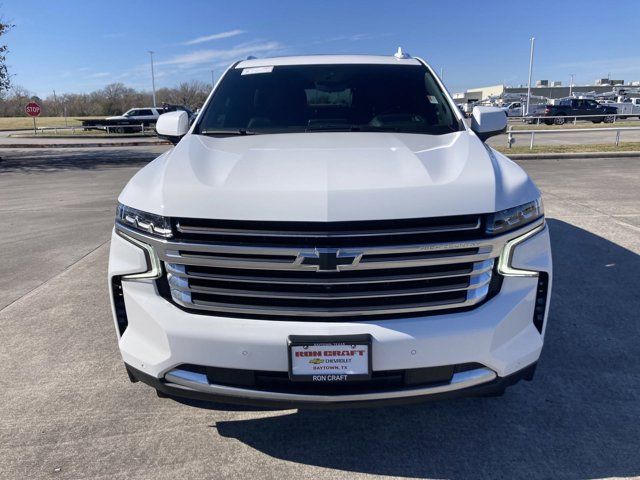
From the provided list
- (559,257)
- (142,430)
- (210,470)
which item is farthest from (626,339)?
(142,430)

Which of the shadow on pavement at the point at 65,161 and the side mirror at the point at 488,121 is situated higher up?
the side mirror at the point at 488,121

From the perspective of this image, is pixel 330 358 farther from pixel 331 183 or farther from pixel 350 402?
pixel 331 183

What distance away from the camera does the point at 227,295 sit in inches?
90.6

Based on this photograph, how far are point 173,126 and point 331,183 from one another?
2003 millimetres

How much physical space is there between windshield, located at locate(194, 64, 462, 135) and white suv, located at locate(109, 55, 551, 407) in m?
1.16

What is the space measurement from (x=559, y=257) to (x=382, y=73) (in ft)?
9.91


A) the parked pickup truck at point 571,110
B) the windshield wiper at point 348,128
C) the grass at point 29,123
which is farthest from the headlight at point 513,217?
the grass at point 29,123

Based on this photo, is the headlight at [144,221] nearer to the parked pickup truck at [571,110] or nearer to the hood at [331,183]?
the hood at [331,183]

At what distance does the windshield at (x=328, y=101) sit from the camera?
3.61 metres

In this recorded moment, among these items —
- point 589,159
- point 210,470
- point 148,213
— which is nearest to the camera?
point 148,213

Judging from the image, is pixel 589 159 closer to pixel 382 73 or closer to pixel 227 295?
pixel 382 73

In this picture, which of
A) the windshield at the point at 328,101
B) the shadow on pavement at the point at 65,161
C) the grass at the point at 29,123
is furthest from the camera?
the grass at the point at 29,123

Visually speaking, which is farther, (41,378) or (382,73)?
(382,73)

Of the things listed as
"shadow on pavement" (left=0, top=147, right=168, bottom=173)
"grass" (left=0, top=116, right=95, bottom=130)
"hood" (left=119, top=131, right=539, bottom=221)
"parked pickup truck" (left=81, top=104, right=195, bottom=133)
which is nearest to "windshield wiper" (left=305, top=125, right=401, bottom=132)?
"hood" (left=119, top=131, right=539, bottom=221)
